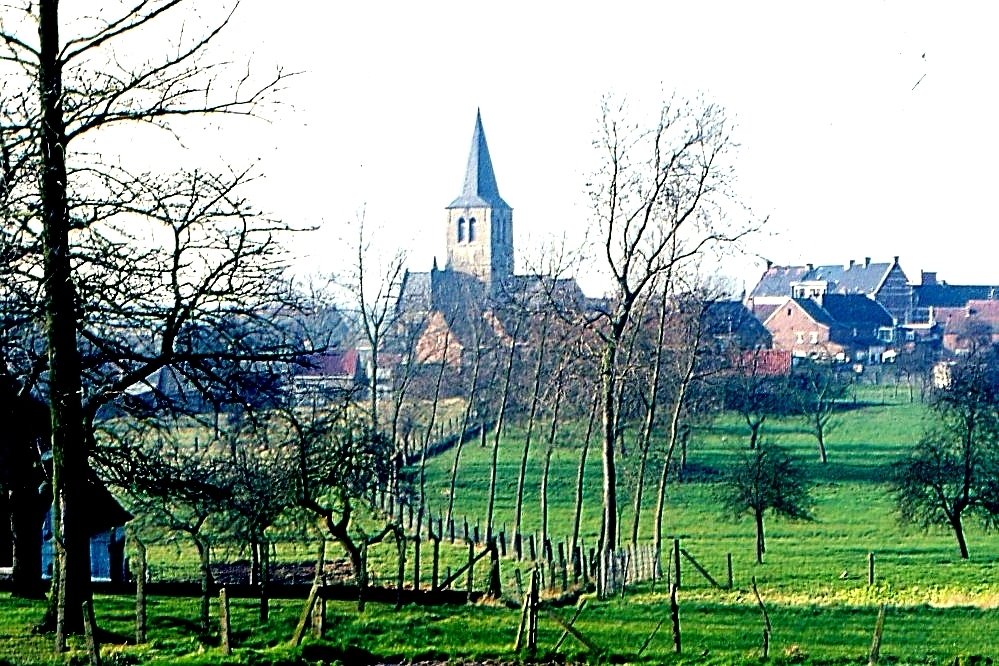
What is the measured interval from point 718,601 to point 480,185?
8995 centimetres

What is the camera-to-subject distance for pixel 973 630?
63.4 feet

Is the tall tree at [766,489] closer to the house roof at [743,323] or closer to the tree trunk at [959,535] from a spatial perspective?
the tree trunk at [959,535]

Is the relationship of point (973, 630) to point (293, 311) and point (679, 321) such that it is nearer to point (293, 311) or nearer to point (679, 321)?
point (293, 311)

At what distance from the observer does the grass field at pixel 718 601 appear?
1357 centimetres

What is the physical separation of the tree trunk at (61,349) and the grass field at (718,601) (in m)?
0.65

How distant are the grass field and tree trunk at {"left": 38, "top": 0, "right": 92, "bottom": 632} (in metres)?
0.65

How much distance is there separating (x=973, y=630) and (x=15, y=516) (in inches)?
552

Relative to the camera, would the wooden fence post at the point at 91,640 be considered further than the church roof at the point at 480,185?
No

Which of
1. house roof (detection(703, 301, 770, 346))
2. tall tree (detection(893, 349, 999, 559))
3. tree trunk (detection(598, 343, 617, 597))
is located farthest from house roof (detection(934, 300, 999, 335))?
tree trunk (detection(598, 343, 617, 597))

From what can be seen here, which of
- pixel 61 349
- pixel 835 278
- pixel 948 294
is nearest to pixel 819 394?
pixel 61 349

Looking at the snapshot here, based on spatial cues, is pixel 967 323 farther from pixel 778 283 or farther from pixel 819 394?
pixel 819 394

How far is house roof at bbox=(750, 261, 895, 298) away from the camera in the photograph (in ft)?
391

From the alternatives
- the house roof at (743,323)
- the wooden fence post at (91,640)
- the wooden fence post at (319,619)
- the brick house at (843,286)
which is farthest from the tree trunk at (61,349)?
the brick house at (843,286)

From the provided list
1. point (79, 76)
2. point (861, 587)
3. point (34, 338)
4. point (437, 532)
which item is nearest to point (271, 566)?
point (437, 532)
